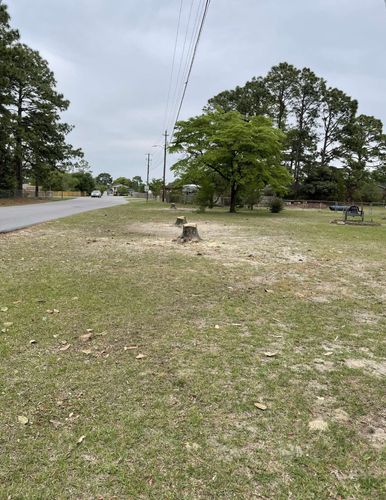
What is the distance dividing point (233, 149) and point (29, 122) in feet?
78.0

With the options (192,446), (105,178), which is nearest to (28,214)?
(192,446)

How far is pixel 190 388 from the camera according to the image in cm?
280

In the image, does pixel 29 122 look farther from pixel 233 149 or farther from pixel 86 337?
pixel 86 337

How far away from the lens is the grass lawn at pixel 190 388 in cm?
198

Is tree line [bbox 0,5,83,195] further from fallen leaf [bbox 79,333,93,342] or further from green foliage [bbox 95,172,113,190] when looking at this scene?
green foliage [bbox 95,172,113,190]

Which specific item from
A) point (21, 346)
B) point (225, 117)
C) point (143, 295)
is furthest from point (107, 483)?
point (225, 117)

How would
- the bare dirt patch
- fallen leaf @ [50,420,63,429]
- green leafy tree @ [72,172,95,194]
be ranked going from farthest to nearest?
green leafy tree @ [72,172,95,194] < the bare dirt patch < fallen leaf @ [50,420,63,429]

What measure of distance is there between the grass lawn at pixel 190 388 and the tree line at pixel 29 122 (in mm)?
30421

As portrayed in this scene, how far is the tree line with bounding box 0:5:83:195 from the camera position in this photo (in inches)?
1208

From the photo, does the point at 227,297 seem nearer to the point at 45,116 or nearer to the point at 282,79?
the point at 45,116

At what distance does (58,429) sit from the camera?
2.32 m

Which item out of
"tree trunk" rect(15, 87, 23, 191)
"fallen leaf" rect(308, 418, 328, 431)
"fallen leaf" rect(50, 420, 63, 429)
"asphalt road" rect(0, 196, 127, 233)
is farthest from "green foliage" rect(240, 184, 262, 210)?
"fallen leaf" rect(50, 420, 63, 429)

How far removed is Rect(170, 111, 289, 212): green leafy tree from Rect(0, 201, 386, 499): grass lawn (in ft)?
63.2

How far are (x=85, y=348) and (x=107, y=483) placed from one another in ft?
5.40
